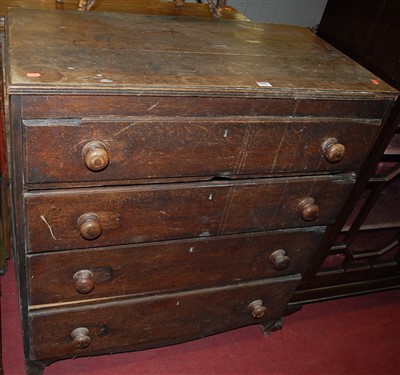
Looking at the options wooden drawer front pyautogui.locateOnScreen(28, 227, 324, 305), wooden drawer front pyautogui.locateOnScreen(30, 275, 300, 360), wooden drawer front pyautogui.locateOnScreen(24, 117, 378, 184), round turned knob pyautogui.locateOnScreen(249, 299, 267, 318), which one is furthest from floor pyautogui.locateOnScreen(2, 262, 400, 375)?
wooden drawer front pyautogui.locateOnScreen(24, 117, 378, 184)

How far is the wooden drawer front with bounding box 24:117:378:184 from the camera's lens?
101 cm

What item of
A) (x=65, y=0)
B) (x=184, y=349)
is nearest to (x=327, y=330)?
(x=184, y=349)

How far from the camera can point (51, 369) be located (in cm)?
167

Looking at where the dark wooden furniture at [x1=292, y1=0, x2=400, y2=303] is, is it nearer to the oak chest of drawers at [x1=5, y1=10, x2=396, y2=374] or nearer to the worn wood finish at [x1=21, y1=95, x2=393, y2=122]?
the oak chest of drawers at [x1=5, y1=10, x2=396, y2=374]

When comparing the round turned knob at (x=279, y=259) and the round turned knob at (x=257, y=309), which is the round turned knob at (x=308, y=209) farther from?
the round turned knob at (x=257, y=309)

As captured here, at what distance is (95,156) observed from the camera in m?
1.00

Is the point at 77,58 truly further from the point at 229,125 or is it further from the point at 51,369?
the point at 51,369

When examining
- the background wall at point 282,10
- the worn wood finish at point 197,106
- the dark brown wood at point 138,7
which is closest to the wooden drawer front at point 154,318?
the worn wood finish at point 197,106

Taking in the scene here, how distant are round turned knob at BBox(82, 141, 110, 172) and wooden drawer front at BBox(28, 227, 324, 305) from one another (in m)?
0.34

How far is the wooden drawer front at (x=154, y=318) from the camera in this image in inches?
54.8

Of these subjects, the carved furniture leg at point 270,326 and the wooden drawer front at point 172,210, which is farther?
the carved furniture leg at point 270,326

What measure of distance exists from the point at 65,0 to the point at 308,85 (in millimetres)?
1006

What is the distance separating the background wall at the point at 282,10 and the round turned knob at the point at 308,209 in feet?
4.34

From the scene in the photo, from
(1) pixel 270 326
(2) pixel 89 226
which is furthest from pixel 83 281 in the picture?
(1) pixel 270 326
